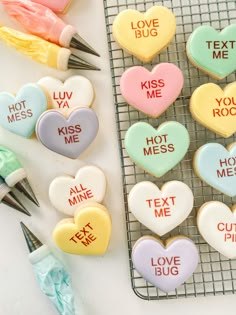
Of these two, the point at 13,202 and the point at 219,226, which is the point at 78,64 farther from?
the point at 219,226

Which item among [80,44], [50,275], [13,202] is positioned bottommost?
[50,275]

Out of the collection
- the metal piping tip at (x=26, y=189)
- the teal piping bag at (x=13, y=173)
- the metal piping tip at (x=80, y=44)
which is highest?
the metal piping tip at (x=80, y=44)

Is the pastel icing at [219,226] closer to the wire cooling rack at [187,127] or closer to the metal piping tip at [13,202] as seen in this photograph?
the wire cooling rack at [187,127]

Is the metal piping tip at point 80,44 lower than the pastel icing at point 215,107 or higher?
higher

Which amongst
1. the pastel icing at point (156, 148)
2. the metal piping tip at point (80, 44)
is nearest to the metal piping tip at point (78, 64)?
the metal piping tip at point (80, 44)

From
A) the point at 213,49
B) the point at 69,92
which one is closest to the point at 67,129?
the point at 69,92

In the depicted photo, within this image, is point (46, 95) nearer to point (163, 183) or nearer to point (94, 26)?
point (94, 26)

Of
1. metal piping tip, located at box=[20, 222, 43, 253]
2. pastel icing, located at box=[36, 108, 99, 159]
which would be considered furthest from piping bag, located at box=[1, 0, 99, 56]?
metal piping tip, located at box=[20, 222, 43, 253]
